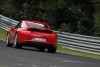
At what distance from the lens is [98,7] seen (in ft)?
95.6

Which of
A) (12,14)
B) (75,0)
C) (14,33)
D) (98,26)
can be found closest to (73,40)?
(98,26)

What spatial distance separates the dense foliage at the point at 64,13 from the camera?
2956 centimetres

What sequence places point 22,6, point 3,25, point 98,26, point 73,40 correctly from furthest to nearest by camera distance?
point 22,6
point 3,25
point 98,26
point 73,40

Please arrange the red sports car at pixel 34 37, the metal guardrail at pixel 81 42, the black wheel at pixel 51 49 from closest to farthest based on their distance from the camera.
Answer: the red sports car at pixel 34 37
the black wheel at pixel 51 49
the metal guardrail at pixel 81 42

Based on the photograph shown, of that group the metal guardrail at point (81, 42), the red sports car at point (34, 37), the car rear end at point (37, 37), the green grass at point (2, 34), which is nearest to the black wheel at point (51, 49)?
the red sports car at point (34, 37)

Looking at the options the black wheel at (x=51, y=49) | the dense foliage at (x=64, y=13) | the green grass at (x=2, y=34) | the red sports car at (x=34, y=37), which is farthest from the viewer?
the dense foliage at (x=64, y=13)

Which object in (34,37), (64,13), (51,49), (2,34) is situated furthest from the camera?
(64,13)

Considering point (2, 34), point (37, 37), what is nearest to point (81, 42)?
point (37, 37)

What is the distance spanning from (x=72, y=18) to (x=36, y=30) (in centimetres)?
1228

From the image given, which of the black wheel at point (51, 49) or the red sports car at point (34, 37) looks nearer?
the red sports car at point (34, 37)

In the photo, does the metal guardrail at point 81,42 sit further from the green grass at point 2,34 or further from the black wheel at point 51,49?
the green grass at point 2,34

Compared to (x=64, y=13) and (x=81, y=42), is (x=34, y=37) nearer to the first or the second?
(x=81, y=42)

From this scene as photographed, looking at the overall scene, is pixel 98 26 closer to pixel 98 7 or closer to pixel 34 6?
pixel 98 7

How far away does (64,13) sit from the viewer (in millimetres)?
32000
